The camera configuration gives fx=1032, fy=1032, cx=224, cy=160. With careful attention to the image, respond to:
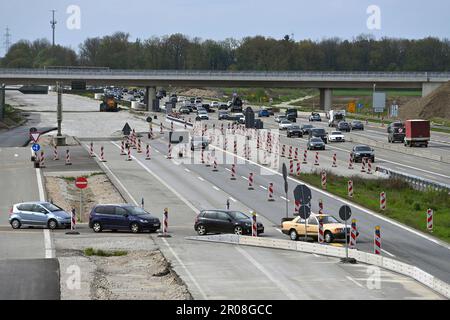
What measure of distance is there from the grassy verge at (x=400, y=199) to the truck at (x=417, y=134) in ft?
74.2

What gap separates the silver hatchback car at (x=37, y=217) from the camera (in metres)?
45.1

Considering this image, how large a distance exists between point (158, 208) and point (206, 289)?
22276mm

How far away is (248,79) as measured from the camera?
141875mm

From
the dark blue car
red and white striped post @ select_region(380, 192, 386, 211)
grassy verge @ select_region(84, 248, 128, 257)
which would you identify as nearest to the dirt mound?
red and white striped post @ select_region(380, 192, 386, 211)

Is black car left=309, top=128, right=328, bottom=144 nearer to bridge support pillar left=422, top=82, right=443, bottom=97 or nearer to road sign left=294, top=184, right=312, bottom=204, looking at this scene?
road sign left=294, top=184, right=312, bottom=204

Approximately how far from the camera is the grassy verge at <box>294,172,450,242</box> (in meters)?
45.8

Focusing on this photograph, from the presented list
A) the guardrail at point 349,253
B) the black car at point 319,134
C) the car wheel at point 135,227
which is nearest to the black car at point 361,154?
the black car at point 319,134

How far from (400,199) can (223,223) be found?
44.9 feet

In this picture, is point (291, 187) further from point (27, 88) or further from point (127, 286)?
point (27, 88)

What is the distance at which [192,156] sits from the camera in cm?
7906

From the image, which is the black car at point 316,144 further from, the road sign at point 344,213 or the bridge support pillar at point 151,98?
the bridge support pillar at point 151,98

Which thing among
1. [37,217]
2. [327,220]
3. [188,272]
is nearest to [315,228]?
[327,220]
